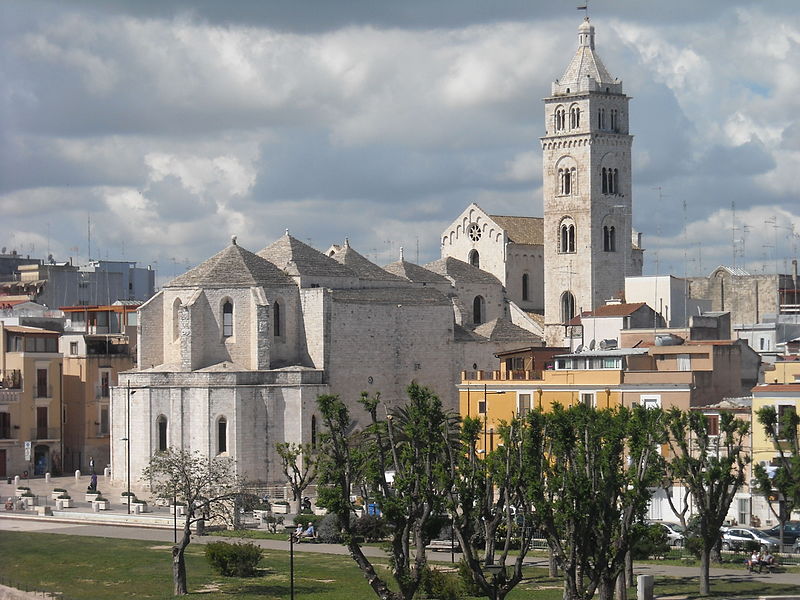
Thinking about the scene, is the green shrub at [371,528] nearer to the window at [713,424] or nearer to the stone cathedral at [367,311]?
the window at [713,424]

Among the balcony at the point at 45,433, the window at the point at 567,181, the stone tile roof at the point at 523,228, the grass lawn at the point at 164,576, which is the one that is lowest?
the grass lawn at the point at 164,576

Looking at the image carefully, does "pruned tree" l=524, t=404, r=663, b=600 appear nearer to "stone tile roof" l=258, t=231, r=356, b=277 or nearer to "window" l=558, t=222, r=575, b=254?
"stone tile roof" l=258, t=231, r=356, b=277

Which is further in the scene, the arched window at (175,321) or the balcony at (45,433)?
the balcony at (45,433)

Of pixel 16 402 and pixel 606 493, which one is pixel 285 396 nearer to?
pixel 16 402

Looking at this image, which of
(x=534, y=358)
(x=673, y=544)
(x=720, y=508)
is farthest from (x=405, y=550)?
(x=534, y=358)

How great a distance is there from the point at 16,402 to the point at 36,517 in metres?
17.1

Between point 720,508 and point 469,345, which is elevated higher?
point 469,345

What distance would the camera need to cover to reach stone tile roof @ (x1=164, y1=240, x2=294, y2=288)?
8031cm

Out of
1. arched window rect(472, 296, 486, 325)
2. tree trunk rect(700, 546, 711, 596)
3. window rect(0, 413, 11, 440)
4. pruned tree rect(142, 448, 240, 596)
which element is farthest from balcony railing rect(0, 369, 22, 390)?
tree trunk rect(700, 546, 711, 596)

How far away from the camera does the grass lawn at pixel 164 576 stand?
155 feet

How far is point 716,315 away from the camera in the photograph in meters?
84.1

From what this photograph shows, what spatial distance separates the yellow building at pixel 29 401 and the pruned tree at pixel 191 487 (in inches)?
401

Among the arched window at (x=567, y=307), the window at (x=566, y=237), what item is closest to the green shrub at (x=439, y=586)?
the arched window at (x=567, y=307)

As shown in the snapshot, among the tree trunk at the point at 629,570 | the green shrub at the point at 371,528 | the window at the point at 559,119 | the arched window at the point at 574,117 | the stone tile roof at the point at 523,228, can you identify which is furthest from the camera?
the stone tile roof at the point at 523,228
